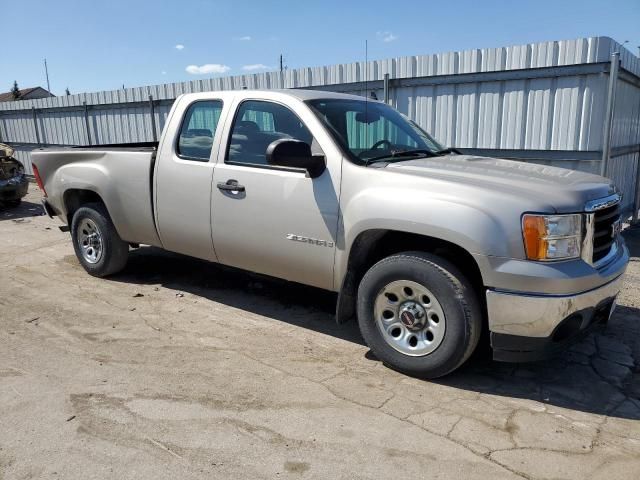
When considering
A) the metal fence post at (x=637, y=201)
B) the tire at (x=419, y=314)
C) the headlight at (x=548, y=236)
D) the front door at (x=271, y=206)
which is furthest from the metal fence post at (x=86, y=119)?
the headlight at (x=548, y=236)

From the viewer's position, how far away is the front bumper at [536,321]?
3.21m

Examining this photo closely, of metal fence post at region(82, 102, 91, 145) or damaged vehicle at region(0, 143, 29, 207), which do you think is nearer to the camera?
damaged vehicle at region(0, 143, 29, 207)

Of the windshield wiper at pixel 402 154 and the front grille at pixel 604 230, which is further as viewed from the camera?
the windshield wiper at pixel 402 154

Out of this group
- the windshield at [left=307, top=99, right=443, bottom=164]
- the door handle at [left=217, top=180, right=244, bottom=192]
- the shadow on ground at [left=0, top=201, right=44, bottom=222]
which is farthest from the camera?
the shadow on ground at [left=0, top=201, right=44, bottom=222]

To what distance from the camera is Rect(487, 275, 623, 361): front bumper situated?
3.21 metres

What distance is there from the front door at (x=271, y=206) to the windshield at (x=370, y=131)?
212 millimetres

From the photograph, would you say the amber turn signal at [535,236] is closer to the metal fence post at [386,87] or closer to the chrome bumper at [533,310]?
the chrome bumper at [533,310]

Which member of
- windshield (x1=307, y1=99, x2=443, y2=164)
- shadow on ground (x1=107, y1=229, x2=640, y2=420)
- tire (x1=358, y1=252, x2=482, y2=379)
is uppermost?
windshield (x1=307, y1=99, x2=443, y2=164)

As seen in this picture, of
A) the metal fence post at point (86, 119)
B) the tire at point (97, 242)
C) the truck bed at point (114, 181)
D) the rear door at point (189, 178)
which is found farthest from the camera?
the metal fence post at point (86, 119)

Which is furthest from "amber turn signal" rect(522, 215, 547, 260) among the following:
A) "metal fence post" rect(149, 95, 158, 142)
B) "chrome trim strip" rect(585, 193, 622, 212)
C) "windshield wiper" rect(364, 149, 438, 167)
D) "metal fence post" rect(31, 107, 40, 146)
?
"metal fence post" rect(31, 107, 40, 146)

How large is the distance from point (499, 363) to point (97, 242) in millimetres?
4436

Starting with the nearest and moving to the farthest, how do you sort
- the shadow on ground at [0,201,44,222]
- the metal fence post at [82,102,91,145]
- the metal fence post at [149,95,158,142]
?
the shadow on ground at [0,201,44,222] < the metal fence post at [149,95,158,142] < the metal fence post at [82,102,91,145]

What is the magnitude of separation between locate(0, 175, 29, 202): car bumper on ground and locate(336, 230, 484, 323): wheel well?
30.4 ft

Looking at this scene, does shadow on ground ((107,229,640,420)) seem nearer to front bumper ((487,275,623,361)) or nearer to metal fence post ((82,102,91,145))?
front bumper ((487,275,623,361))
